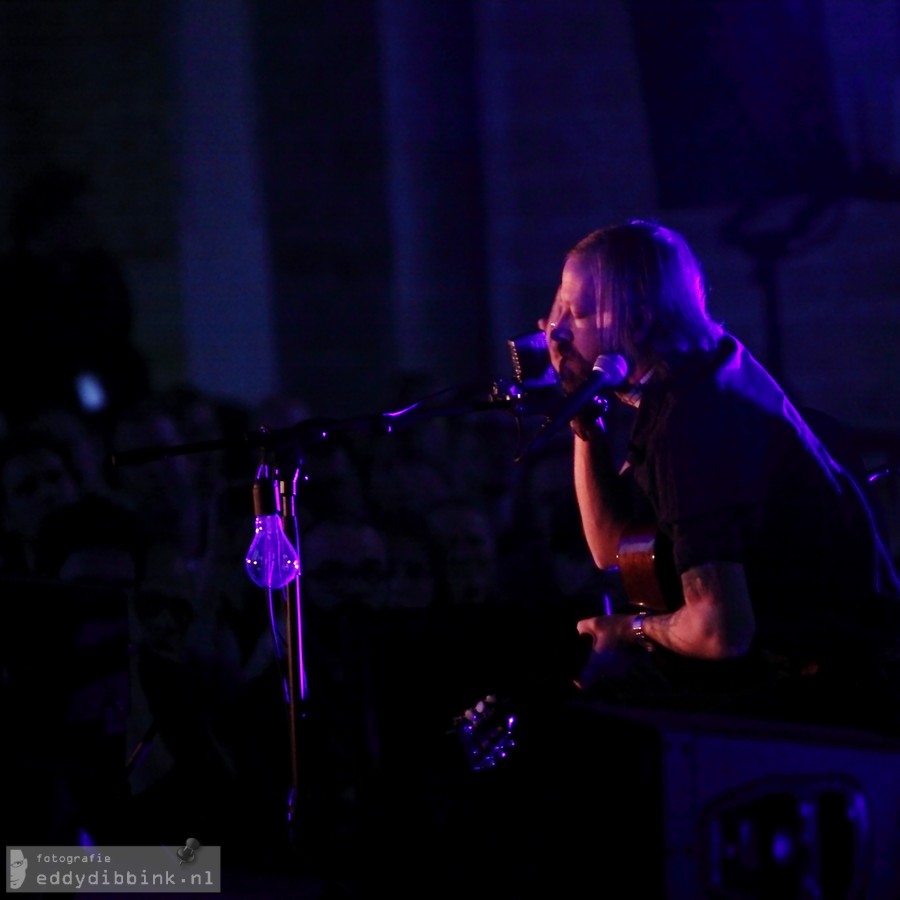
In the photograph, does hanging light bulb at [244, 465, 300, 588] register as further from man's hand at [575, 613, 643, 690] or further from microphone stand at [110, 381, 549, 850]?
man's hand at [575, 613, 643, 690]

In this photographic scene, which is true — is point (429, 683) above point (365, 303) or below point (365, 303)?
below

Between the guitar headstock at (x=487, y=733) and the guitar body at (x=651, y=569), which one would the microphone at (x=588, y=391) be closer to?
the guitar body at (x=651, y=569)

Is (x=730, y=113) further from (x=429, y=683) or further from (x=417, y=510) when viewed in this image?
(x=429, y=683)

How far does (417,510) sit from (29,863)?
87.5 inches

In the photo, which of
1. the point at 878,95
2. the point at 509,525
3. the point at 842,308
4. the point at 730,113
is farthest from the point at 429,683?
the point at 878,95

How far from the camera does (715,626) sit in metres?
1.90

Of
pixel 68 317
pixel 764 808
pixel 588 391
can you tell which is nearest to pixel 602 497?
pixel 588 391

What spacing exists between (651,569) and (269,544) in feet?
2.99

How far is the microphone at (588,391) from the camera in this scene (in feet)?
6.48

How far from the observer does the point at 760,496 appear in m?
1.97

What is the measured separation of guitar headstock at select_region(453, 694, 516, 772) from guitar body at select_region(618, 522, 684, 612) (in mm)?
352

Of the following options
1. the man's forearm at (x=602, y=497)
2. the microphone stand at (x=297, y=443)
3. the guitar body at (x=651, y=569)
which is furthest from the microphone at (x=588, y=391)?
the man's forearm at (x=602, y=497)

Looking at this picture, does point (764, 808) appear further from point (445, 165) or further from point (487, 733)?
point (445, 165)

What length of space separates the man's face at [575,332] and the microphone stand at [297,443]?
0.09 metres
